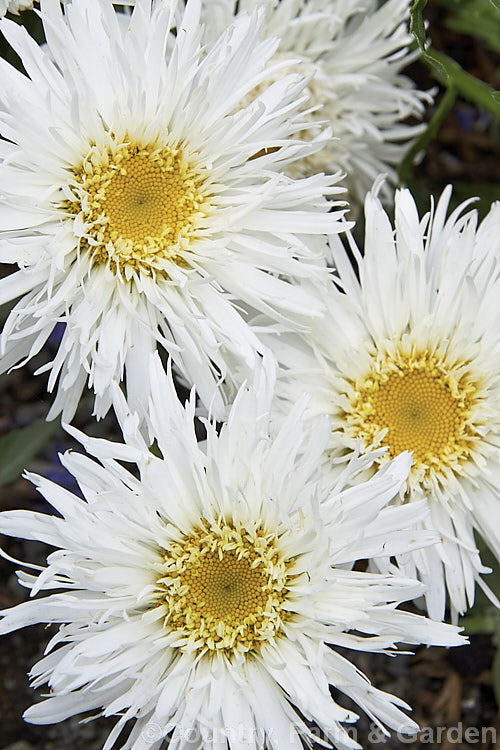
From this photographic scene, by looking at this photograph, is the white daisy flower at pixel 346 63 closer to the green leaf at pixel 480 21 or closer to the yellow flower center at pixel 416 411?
the green leaf at pixel 480 21

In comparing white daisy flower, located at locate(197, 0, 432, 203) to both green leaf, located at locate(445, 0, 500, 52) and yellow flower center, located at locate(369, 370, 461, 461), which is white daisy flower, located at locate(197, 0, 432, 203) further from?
yellow flower center, located at locate(369, 370, 461, 461)

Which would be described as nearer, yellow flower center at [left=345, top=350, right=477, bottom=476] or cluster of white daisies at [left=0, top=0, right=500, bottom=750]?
cluster of white daisies at [left=0, top=0, right=500, bottom=750]

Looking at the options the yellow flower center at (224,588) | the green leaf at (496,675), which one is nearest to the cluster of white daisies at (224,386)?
the yellow flower center at (224,588)

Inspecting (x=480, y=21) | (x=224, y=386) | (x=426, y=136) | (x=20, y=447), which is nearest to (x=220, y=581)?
(x=224, y=386)

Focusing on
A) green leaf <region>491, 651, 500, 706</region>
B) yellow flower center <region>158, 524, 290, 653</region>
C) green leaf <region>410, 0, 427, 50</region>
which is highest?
green leaf <region>410, 0, 427, 50</region>

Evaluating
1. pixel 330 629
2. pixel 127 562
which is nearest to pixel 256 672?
pixel 330 629

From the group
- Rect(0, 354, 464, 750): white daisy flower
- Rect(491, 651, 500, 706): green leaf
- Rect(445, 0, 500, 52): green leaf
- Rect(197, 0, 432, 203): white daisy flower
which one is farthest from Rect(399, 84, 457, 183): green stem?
Rect(491, 651, 500, 706): green leaf

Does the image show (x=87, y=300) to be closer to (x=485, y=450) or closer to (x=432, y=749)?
(x=485, y=450)

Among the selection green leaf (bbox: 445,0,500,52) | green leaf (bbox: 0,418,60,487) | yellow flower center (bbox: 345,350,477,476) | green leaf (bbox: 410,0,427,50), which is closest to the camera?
green leaf (bbox: 410,0,427,50)

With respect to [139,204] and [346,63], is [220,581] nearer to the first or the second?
[139,204]
